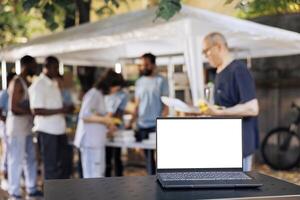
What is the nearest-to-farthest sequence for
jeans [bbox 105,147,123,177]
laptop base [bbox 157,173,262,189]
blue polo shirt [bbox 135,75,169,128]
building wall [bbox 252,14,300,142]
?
laptop base [bbox 157,173,262,189] → blue polo shirt [bbox 135,75,169,128] → jeans [bbox 105,147,123,177] → building wall [bbox 252,14,300,142]

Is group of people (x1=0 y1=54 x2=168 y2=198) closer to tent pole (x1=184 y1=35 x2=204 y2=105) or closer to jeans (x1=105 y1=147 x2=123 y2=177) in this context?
jeans (x1=105 y1=147 x2=123 y2=177)

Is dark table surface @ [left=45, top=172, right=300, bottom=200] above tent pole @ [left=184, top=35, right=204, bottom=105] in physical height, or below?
below

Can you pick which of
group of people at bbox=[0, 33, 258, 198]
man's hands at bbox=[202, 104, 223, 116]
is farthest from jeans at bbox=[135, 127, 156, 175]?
man's hands at bbox=[202, 104, 223, 116]

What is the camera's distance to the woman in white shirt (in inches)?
195

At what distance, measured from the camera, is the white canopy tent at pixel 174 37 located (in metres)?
4.30

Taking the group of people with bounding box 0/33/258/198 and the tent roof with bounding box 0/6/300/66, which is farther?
the group of people with bounding box 0/33/258/198

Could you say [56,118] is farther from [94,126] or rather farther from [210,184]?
[210,184]

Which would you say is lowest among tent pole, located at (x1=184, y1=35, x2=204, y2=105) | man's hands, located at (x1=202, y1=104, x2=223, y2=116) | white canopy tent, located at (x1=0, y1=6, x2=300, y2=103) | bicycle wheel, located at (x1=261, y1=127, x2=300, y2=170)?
bicycle wheel, located at (x1=261, y1=127, x2=300, y2=170)

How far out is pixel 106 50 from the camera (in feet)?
25.2

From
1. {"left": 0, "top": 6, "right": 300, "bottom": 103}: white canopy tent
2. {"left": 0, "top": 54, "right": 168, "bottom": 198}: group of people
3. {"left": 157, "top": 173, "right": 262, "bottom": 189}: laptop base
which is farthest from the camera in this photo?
{"left": 0, "top": 54, "right": 168, "bottom": 198}: group of people

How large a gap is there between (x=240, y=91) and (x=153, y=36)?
1.65 metres

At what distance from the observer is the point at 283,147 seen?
316 inches

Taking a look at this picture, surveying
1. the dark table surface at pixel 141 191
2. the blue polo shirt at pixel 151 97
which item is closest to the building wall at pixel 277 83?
the blue polo shirt at pixel 151 97

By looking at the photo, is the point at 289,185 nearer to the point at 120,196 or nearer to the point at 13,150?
the point at 120,196
